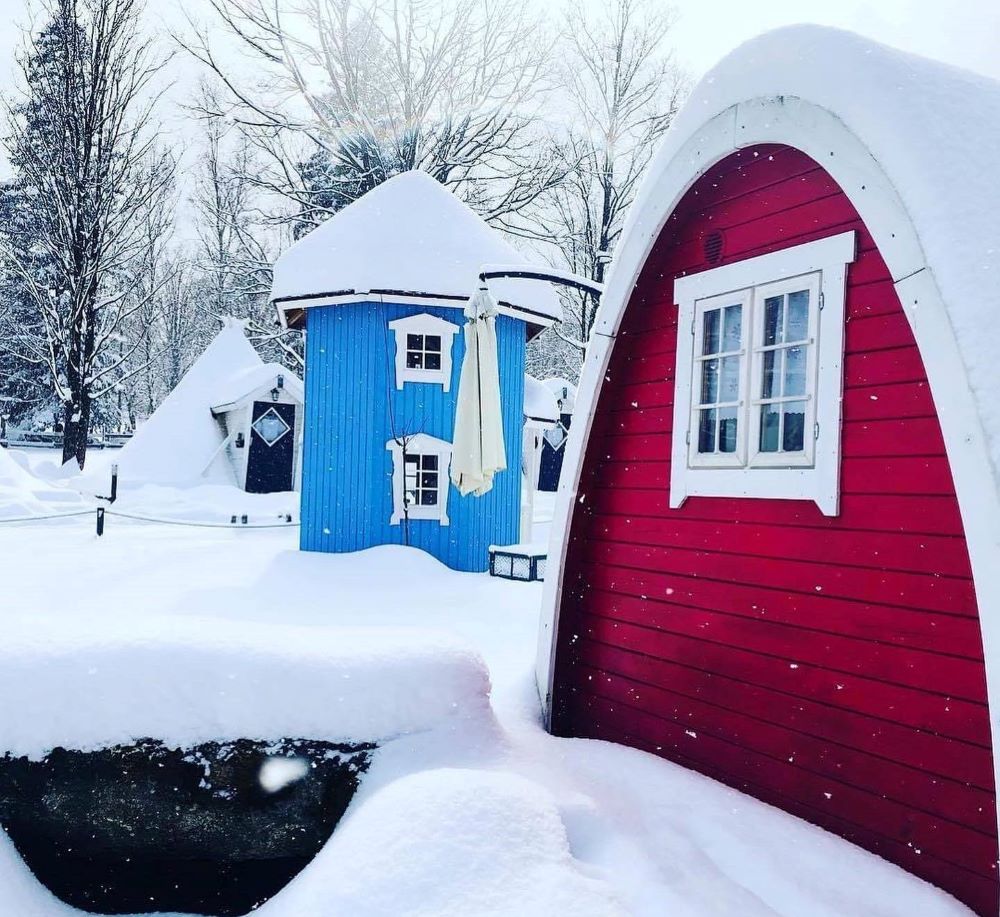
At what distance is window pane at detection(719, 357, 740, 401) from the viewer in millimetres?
4555

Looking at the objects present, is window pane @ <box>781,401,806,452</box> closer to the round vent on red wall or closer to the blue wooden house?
the round vent on red wall

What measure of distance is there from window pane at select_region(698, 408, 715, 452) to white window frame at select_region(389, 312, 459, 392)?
819 centimetres

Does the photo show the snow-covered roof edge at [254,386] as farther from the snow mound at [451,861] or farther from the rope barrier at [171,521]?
the snow mound at [451,861]

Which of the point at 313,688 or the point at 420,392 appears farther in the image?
the point at 420,392

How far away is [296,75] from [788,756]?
21672 mm

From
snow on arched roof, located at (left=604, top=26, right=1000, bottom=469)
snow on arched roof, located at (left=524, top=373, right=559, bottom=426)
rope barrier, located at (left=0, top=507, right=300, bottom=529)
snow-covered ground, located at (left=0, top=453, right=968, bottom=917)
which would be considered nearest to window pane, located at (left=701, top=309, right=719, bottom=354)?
snow on arched roof, located at (left=604, top=26, right=1000, bottom=469)

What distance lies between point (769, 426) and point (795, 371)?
336 mm

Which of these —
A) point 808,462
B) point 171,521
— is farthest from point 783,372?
point 171,521

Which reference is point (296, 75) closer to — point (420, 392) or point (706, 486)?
point (420, 392)

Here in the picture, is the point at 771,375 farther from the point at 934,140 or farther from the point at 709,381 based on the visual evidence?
the point at 934,140

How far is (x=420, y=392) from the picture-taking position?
12.6 meters

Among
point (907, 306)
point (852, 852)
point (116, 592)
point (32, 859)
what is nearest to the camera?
point (907, 306)

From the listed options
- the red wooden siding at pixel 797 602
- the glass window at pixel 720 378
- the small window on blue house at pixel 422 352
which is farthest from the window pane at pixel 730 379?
the small window on blue house at pixel 422 352

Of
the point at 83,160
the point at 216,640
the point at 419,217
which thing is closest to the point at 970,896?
the point at 216,640
